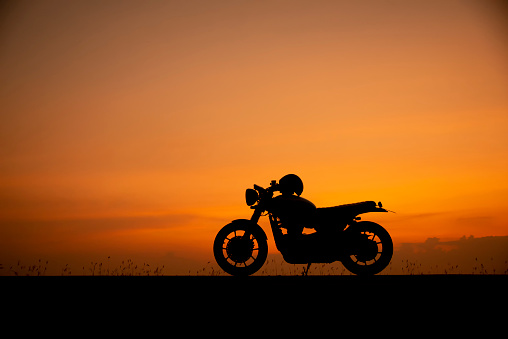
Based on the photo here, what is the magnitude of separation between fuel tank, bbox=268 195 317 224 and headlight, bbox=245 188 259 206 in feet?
1.64

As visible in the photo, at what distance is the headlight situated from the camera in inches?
423

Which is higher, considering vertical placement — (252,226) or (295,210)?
(295,210)

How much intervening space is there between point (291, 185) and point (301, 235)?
41.3 inches

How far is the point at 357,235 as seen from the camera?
1050 centimetres

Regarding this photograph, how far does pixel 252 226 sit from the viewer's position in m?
10.4

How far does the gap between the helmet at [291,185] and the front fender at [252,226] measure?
3.00ft

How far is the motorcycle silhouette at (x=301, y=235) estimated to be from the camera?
10.3 meters
